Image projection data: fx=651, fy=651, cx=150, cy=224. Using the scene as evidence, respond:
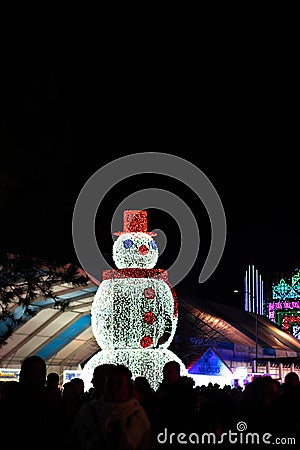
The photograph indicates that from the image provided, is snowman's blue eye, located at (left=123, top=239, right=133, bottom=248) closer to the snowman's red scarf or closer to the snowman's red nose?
the snowman's red nose

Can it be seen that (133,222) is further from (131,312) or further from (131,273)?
(131,312)

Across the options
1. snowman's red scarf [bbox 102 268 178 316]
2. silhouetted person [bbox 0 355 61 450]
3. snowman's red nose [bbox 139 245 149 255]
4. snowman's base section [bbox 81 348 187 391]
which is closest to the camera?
silhouetted person [bbox 0 355 61 450]

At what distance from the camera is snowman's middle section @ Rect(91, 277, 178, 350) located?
18.4 metres

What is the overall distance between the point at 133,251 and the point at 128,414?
14806 mm

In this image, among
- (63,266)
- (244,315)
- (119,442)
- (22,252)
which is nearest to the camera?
(119,442)

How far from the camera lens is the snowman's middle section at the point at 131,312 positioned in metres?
18.4

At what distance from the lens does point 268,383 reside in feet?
17.9

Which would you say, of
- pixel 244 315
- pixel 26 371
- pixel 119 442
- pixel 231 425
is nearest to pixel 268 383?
pixel 231 425

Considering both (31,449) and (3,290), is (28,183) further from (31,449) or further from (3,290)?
(31,449)

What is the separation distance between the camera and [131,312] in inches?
725

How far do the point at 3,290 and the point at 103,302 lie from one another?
327 inches
